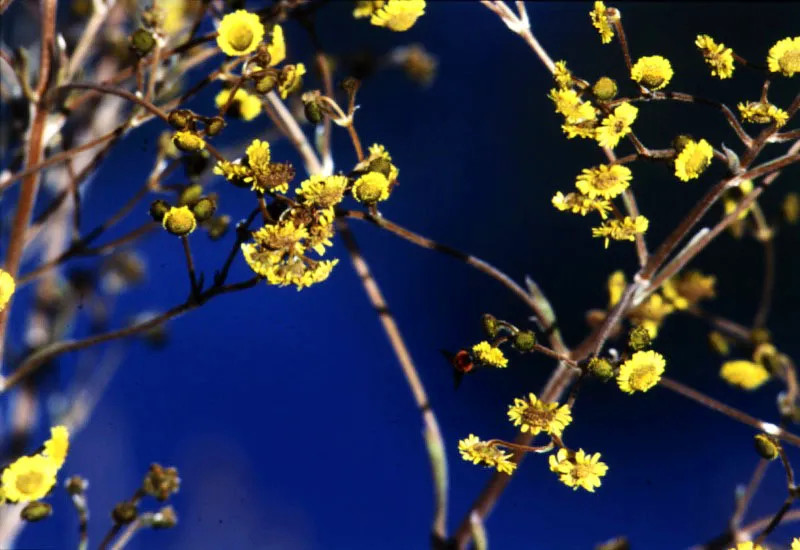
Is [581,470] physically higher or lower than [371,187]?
lower

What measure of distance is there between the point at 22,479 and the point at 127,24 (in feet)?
2.09

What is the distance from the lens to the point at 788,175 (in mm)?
1116

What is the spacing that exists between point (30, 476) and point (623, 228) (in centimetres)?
35

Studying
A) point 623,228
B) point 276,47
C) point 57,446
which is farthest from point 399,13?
point 57,446

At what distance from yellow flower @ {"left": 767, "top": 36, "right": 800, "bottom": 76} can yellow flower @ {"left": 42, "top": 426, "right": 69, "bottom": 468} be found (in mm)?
429

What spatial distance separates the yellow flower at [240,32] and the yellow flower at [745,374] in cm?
43

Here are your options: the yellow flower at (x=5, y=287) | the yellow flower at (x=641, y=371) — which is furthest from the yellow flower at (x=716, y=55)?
the yellow flower at (x=5, y=287)

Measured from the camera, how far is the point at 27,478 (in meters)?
0.45

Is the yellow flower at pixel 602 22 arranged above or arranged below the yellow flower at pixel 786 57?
above

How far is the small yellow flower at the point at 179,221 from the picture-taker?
462mm

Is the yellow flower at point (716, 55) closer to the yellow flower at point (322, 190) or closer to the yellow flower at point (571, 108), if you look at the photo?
the yellow flower at point (571, 108)

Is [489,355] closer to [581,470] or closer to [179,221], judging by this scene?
[581,470]

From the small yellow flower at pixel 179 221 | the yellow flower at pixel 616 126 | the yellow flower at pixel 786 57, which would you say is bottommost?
the yellow flower at pixel 786 57

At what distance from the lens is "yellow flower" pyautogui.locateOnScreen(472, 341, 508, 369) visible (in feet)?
1.48
